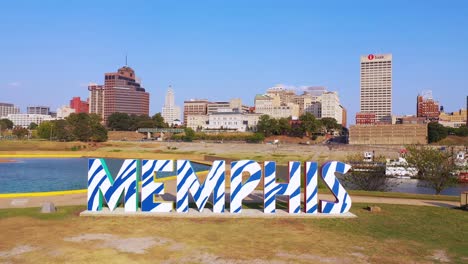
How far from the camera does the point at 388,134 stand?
595 feet

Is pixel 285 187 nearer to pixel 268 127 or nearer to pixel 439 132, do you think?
pixel 268 127

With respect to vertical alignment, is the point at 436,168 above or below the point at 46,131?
below

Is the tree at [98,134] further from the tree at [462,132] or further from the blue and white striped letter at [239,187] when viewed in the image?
the tree at [462,132]

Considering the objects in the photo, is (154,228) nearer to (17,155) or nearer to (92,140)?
(17,155)

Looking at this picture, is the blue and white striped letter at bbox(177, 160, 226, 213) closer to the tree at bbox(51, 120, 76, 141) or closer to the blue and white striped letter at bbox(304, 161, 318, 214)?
the blue and white striped letter at bbox(304, 161, 318, 214)

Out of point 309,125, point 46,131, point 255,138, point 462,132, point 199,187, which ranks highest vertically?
point 309,125

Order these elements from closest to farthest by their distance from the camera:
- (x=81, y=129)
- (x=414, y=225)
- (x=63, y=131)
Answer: (x=414, y=225)
(x=81, y=129)
(x=63, y=131)

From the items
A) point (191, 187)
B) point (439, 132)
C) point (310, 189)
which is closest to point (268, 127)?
point (439, 132)

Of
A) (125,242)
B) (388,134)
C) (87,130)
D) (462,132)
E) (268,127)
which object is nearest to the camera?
(125,242)

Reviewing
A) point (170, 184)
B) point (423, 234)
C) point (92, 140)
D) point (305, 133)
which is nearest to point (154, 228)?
point (423, 234)

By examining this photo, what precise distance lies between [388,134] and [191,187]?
570ft

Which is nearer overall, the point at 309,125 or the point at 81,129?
the point at 81,129

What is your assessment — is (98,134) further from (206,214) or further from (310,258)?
(310,258)

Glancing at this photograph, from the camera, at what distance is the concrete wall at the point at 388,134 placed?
567 feet
